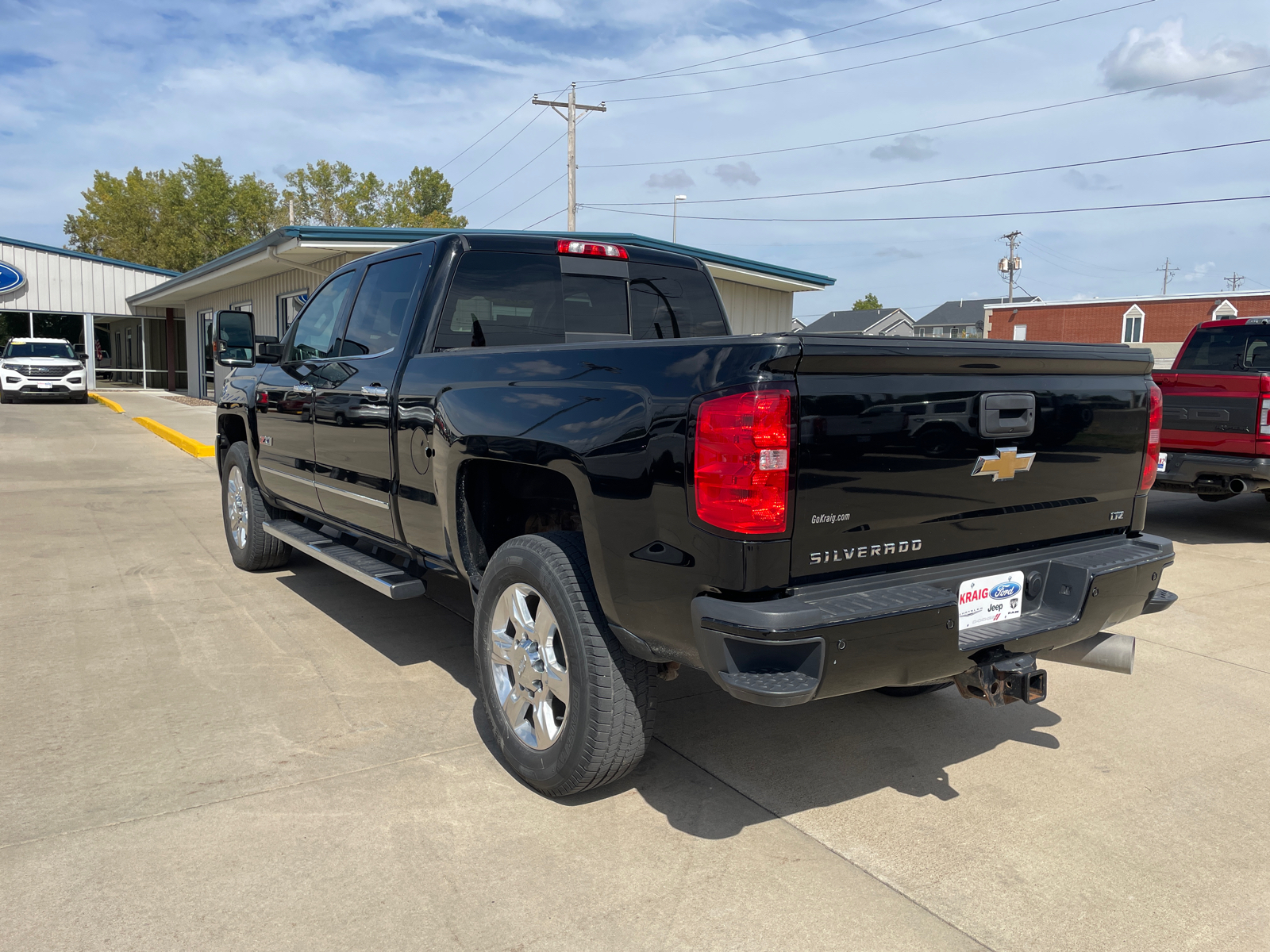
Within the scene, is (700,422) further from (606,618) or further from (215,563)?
(215,563)

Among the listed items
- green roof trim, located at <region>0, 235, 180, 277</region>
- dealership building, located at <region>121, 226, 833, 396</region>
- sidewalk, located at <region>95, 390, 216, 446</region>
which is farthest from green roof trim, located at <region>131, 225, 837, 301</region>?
green roof trim, located at <region>0, 235, 180, 277</region>

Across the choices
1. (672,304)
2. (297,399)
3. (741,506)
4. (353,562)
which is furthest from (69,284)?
(741,506)

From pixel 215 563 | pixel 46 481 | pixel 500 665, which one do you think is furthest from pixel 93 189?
pixel 500 665

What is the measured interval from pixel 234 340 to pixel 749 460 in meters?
4.42

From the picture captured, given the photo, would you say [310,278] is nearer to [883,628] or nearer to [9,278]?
[883,628]

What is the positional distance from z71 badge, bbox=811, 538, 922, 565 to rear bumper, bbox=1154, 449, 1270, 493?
20.0 feet

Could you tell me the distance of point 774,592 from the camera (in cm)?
257

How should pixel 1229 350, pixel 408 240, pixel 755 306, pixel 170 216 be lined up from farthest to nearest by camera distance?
pixel 170 216 < pixel 755 306 < pixel 408 240 < pixel 1229 350

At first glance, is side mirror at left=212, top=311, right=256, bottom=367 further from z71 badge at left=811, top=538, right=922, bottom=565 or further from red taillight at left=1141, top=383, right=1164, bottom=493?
red taillight at left=1141, top=383, right=1164, bottom=493

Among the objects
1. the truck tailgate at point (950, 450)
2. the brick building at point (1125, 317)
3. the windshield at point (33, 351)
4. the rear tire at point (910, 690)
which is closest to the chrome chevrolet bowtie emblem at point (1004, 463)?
the truck tailgate at point (950, 450)

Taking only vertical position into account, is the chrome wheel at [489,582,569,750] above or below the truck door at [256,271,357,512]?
below

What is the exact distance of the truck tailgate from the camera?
2.58 m

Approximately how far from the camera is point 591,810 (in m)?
3.24

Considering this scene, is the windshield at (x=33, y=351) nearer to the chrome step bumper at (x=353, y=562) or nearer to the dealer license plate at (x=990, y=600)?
the chrome step bumper at (x=353, y=562)
